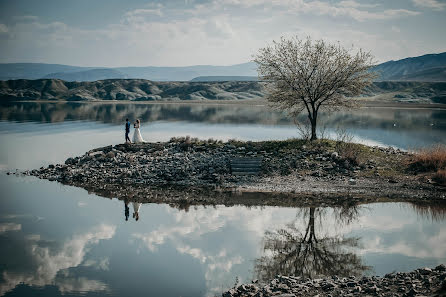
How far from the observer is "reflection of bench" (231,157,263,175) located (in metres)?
26.0

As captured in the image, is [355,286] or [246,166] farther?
[246,166]

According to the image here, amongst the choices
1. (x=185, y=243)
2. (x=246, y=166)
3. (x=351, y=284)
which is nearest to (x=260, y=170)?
(x=246, y=166)

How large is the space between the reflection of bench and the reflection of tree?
8.09m

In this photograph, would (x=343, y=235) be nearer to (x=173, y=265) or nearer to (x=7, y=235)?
(x=173, y=265)

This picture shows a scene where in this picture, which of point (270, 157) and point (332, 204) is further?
point (270, 157)

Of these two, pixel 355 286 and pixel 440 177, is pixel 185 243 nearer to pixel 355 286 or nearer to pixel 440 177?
pixel 355 286

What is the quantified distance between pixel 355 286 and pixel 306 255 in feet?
11.4

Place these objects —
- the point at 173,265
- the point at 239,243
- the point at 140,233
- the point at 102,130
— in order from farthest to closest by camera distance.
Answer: the point at 102,130 → the point at 140,233 → the point at 239,243 → the point at 173,265

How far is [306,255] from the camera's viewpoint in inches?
583

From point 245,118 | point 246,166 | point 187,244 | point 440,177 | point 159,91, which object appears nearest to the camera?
point 187,244

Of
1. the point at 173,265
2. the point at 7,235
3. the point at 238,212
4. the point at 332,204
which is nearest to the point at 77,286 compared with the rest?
the point at 173,265

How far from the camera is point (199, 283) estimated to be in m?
12.6

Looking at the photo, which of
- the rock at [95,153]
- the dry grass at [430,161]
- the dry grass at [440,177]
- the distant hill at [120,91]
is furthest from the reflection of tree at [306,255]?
the distant hill at [120,91]

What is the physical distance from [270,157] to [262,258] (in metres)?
13.7
